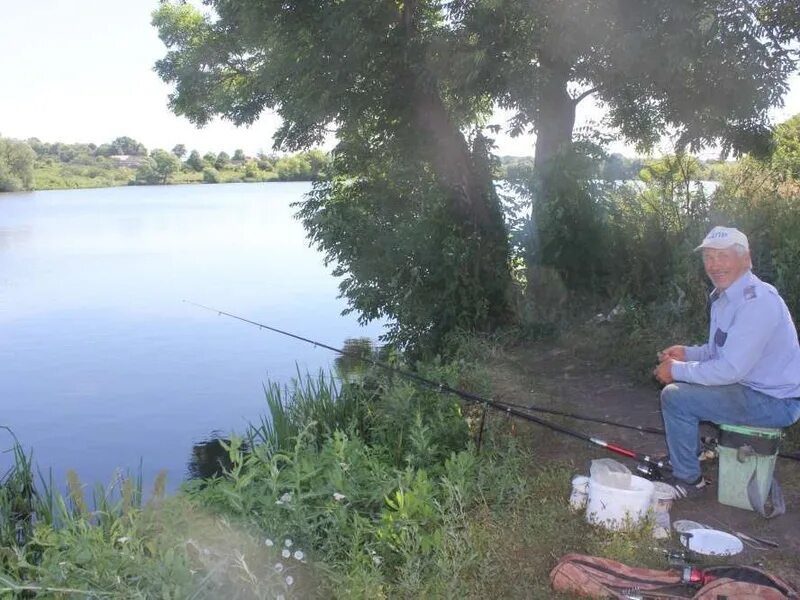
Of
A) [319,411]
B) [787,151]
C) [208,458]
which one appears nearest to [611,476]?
[319,411]

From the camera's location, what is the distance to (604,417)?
645 centimetres

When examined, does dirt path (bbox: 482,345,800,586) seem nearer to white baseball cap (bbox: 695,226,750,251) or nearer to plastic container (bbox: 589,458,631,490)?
plastic container (bbox: 589,458,631,490)

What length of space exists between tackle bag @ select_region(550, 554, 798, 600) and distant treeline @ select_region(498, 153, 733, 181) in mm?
6791

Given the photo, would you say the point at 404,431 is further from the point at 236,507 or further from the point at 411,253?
the point at 411,253

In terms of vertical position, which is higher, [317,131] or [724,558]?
[317,131]

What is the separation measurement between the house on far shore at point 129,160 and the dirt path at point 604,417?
327 ft

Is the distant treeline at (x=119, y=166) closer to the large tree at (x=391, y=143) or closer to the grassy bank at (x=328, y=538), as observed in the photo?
the large tree at (x=391, y=143)

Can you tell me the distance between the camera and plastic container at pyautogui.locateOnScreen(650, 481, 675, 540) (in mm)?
3936

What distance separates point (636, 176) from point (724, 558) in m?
7.04

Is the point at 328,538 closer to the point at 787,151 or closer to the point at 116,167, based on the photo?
the point at 787,151

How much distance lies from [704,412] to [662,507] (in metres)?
0.58

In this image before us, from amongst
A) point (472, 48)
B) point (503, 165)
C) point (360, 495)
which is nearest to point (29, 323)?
point (503, 165)

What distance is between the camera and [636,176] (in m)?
9.94

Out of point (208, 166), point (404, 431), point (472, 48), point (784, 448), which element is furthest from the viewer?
point (208, 166)
